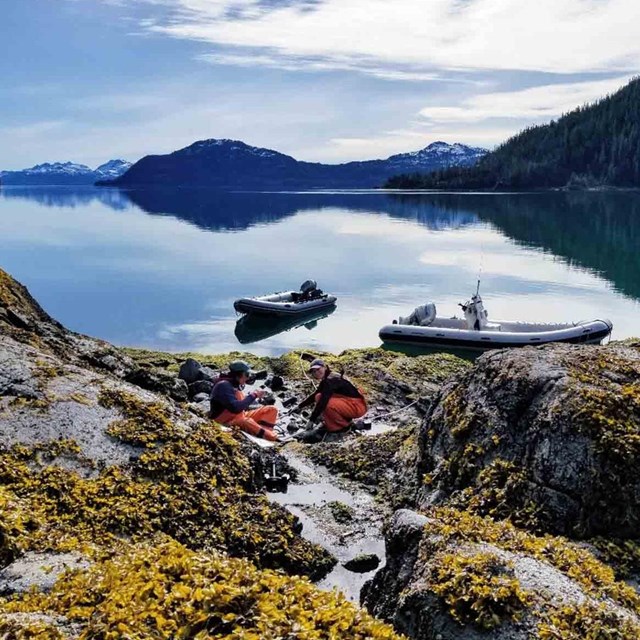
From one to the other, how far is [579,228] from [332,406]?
87.5 m

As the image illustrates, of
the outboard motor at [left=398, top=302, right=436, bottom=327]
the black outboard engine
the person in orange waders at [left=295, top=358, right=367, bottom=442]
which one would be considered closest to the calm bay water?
the black outboard engine

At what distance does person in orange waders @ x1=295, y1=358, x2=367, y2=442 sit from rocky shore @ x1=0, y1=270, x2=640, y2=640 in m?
2.29

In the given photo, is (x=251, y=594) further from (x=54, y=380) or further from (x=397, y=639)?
(x=54, y=380)

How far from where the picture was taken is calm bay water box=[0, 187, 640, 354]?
42.6 m

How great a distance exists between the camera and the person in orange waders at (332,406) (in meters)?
14.1

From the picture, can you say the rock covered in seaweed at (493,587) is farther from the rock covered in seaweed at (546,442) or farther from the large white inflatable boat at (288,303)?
the large white inflatable boat at (288,303)

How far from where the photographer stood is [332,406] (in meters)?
14.3

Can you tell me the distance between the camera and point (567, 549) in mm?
6090

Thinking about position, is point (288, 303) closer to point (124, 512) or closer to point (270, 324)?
point (270, 324)

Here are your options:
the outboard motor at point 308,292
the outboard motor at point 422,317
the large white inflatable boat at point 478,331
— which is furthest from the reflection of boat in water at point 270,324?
the large white inflatable boat at point 478,331

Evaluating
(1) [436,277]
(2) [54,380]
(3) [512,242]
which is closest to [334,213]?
(3) [512,242]

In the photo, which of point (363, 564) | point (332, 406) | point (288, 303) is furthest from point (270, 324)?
point (363, 564)

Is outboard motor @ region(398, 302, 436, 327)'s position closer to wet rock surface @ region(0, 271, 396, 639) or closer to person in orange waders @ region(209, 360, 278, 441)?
person in orange waders @ region(209, 360, 278, 441)

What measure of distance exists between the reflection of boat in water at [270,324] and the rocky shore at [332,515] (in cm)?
2902
